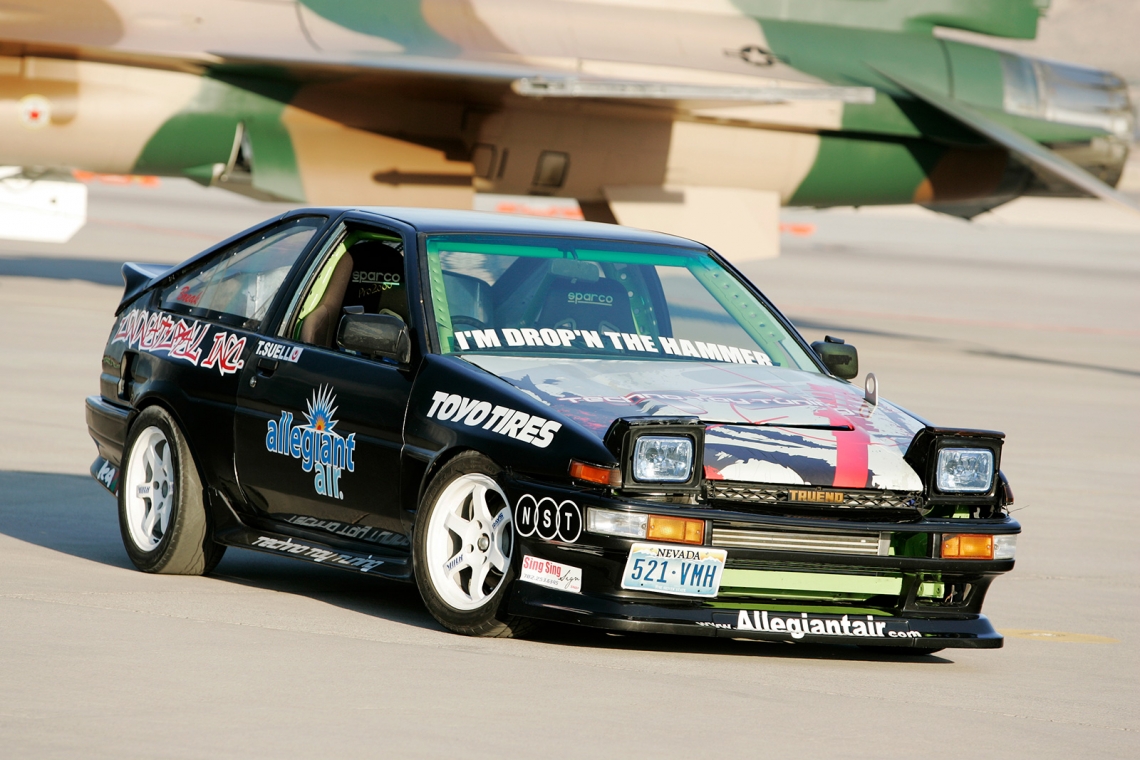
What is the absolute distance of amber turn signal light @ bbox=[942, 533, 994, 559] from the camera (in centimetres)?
575

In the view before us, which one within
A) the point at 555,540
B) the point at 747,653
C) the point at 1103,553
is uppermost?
the point at 555,540

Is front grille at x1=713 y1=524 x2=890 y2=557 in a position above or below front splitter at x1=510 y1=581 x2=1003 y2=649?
above

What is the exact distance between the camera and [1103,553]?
28.7 feet

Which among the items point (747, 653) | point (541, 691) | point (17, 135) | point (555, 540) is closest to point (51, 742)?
point (541, 691)

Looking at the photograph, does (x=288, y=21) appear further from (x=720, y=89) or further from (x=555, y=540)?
(x=555, y=540)

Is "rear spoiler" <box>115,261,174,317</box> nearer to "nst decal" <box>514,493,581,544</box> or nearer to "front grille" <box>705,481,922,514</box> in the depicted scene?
"nst decal" <box>514,493,581,544</box>

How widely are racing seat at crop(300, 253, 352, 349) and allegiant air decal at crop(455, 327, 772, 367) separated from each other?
67 cm

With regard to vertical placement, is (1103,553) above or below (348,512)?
below

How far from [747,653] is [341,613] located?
1511mm

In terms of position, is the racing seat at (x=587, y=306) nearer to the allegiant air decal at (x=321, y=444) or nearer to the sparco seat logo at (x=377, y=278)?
the sparco seat logo at (x=377, y=278)

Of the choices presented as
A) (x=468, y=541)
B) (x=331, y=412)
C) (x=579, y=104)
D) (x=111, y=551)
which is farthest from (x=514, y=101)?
(x=468, y=541)

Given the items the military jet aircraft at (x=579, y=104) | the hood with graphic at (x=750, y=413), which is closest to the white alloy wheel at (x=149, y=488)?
the hood with graphic at (x=750, y=413)

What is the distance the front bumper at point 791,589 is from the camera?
5500 millimetres

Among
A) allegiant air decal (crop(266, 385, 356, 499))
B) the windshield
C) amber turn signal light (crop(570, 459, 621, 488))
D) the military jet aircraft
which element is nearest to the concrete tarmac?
allegiant air decal (crop(266, 385, 356, 499))
